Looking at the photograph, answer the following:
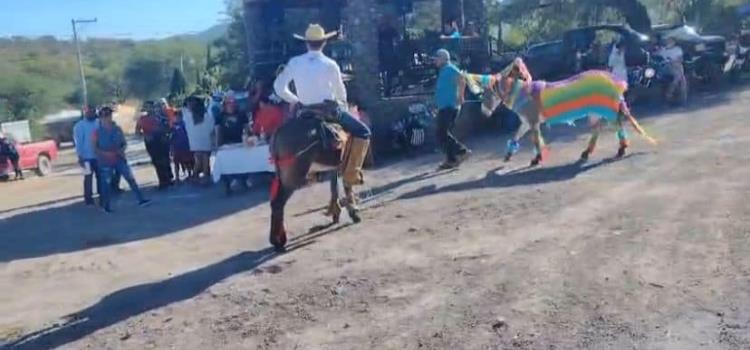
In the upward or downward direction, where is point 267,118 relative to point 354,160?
upward

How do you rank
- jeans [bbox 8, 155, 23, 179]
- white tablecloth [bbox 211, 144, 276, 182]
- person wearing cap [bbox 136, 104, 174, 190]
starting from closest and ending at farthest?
white tablecloth [bbox 211, 144, 276, 182] < person wearing cap [bbox 136, 104, 174, 190] < jeans [bbox 8, 155, 23, 179]

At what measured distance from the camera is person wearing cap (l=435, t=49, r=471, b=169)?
1287cm

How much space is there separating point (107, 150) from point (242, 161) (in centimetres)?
216

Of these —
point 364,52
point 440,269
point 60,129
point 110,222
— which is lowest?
point 60,129

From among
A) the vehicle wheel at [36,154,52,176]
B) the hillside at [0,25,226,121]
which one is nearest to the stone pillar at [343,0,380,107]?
the vehicle wheel at [36,154,52,176]

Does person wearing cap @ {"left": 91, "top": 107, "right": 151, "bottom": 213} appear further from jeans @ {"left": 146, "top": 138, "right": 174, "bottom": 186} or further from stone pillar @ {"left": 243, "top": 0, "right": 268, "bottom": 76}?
stone pillar @ {"left": 243, "top": 0, "right": 268, "bottom": 76}

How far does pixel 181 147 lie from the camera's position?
16031mm

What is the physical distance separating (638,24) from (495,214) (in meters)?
19.9

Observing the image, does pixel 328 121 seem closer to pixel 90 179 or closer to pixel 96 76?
pixel 90 179

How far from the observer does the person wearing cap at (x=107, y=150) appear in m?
13.8

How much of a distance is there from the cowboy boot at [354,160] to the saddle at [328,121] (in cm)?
32

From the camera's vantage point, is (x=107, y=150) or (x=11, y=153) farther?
Answer: (x=11, y=153)

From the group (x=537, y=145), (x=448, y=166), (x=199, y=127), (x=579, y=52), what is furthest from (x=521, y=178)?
(x=579, y=52)

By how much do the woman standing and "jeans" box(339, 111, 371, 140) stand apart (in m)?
6.94
